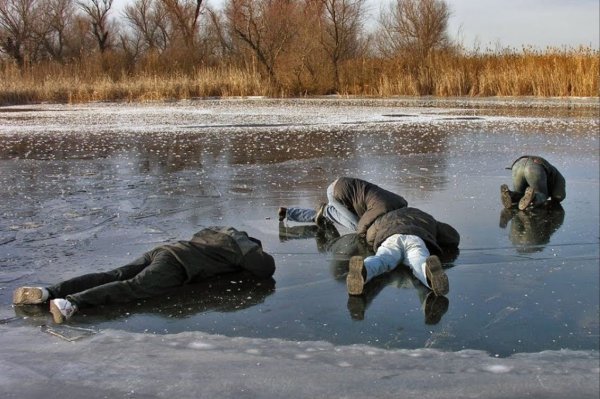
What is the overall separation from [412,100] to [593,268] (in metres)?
21.1

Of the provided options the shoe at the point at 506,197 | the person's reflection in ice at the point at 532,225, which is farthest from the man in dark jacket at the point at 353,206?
the shoe at the point at 506,197

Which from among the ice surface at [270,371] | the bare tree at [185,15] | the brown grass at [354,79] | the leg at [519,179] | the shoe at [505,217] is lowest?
the ice surface at [270,371]

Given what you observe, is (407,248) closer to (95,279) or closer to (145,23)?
(95,279)

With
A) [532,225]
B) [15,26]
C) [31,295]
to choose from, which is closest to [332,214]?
[532,225]

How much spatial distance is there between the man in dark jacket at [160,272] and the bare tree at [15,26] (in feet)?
160

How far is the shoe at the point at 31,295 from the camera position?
12.7 ft

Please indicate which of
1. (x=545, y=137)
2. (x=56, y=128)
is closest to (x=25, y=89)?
(x=56, y=128)

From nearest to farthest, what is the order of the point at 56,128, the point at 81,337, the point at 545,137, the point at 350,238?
the point at 81,337 < the point at 350,238 < the point at 545,137 < the point at 56,128

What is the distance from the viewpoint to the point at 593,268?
170 inches

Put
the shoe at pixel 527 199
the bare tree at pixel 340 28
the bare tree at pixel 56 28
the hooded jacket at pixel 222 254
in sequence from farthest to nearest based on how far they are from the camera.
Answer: the bare tree at pixel 56 28, the bare tree at pixel 340 28, the shoe at pixel 527 199, the hooded jacket at pixel 222 254

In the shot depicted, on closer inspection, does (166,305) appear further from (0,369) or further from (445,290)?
(445,290)

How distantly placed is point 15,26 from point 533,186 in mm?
50929

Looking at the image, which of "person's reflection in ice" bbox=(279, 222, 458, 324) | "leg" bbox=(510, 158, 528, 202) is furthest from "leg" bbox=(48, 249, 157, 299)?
"leg" bbox=(510, 158, 528, 202)

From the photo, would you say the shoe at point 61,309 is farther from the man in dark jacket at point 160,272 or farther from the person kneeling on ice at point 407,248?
the person kneeling on ice at point 407,248
